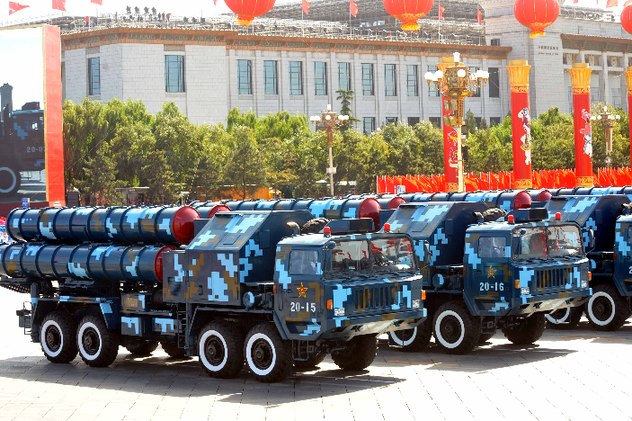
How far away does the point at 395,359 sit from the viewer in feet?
69.5

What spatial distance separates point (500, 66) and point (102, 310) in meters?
101

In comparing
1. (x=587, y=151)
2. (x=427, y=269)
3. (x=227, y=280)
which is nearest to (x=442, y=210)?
(x=427, y=269)

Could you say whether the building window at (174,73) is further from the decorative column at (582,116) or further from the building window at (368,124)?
the decorative column at (582,116)

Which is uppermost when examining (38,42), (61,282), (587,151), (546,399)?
(38,42)

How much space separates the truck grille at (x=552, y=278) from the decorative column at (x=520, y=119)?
36.3m

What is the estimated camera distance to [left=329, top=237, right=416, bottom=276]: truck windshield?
706 inches

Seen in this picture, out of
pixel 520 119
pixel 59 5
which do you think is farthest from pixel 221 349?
pixel 59 5

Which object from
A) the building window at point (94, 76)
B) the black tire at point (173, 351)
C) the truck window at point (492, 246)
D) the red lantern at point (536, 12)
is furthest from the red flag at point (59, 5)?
the truck window at point (492, 246)

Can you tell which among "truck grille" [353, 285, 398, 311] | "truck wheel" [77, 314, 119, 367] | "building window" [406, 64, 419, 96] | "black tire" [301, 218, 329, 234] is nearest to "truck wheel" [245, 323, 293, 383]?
"truck grille" [353, 285, 398, 311]

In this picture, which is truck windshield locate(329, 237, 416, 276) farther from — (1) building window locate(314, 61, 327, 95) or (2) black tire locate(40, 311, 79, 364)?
(1) building window locate(314, 61, 327, 95)

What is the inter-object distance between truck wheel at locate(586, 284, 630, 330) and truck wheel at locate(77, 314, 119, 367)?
9188 mm

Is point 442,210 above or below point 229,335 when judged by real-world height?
above

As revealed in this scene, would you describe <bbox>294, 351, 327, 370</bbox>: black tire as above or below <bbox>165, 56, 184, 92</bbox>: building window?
below

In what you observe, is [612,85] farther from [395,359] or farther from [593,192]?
[395,359]
